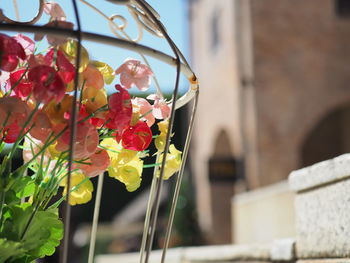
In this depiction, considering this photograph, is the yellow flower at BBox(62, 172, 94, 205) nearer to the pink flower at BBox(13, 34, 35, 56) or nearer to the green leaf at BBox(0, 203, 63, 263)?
the green leaf at BBox(0, 203, 63, 263)

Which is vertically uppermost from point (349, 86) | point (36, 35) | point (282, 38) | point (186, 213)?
point (282, 38)

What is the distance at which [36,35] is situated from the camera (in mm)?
947

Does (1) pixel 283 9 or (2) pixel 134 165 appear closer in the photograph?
(2) pixel 134 165

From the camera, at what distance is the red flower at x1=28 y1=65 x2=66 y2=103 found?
90cm

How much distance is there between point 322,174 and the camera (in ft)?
5.41

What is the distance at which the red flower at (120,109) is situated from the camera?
1.03 metres

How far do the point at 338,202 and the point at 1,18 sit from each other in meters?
0.91

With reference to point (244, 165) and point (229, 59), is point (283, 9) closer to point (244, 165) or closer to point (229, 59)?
point (229, 59)

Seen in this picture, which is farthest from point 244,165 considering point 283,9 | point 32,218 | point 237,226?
point 32,218

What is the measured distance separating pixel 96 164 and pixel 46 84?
0.22 m

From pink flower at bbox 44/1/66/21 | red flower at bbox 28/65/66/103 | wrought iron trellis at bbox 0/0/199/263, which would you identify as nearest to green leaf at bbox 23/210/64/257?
wrought iron trellis at bbox 0/0/199/263

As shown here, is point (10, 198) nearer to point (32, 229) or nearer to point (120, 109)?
point (32, 229)

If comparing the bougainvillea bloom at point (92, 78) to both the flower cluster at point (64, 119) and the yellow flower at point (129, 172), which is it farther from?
the yellow flower at point (129, 172)

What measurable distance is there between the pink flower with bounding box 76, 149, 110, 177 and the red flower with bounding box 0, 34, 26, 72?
0.22m
